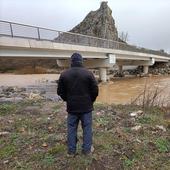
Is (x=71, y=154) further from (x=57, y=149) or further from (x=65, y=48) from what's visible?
(x=65, y=48)

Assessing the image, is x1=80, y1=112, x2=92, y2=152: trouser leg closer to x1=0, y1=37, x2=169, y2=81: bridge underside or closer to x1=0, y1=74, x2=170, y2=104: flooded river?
x1=0, y1=74, x2=170, y2=104: flooded river

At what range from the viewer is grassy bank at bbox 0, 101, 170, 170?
22.3 ft

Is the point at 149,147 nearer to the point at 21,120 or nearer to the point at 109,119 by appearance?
the point at 109,119

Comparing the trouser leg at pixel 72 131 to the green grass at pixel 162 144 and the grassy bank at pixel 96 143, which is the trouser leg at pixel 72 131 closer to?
the grassy bank at pixel 96 143

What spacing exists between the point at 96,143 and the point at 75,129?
101 centimetres

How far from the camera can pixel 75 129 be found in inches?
271

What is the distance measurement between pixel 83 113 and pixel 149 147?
184 centimetres

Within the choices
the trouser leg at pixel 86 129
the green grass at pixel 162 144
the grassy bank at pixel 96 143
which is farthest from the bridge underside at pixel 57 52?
the trouser leg at pixel 86 129

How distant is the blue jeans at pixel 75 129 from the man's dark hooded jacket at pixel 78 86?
0.13 meters

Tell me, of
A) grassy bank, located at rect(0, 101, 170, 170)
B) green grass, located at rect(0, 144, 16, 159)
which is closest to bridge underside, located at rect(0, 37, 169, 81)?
grassy bank, located at rect(0, 101, 170, 170)

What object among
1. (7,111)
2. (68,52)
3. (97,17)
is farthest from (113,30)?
(7,111)

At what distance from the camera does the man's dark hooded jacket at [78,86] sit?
261 inches

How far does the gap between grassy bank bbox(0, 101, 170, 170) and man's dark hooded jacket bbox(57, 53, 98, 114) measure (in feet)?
3.20

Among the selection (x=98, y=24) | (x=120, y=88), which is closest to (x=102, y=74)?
(x=120, y=88)
